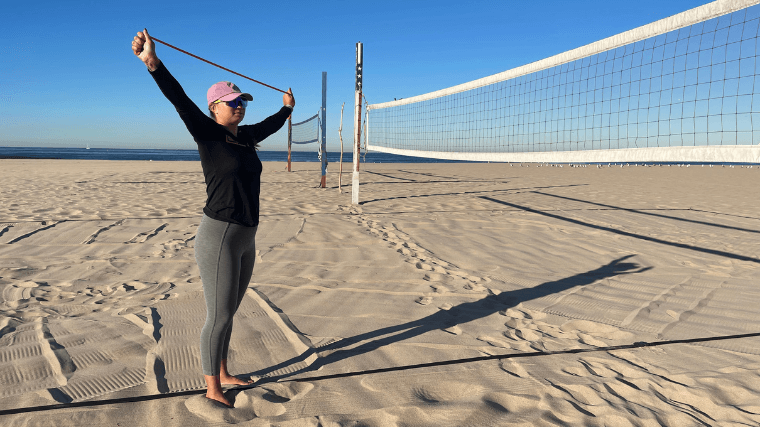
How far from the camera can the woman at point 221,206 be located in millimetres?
1726

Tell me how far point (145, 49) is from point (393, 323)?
1973 mm

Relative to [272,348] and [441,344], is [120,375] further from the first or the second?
[441,344]

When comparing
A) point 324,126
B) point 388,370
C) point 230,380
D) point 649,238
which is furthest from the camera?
point 324,126

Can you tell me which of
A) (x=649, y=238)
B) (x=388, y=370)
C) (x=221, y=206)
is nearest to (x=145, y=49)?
(x=221, y=206)

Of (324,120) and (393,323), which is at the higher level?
(324,120)

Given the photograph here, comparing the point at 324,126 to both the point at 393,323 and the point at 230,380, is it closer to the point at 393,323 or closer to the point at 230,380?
the point at 393,323

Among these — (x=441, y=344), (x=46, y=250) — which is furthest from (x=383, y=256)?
(x=46, y=250)

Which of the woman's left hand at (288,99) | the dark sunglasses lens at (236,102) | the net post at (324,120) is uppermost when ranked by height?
the net post at (324,120)

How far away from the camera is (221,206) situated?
1.74m

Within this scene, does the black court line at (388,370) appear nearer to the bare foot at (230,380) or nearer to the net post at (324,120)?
the bare foot at (230,380)

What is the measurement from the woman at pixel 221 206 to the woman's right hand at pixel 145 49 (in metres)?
0.05

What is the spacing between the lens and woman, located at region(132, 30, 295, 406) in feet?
5.66

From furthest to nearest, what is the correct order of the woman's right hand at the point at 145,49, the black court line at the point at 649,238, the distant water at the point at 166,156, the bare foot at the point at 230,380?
the distant water at the point at 166,156 < the black court line at the point at 649,238 < the bare foot at the point at 230,380 < the woman's right hand at the point at 145,49

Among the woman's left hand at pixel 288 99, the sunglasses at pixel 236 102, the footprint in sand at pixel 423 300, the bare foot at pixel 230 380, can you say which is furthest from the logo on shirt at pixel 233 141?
the footprint in sand at pixel 423 300
